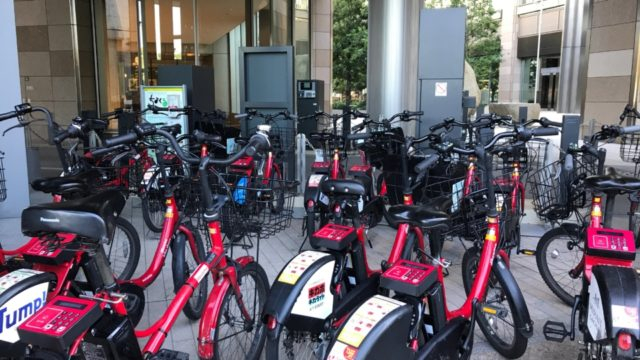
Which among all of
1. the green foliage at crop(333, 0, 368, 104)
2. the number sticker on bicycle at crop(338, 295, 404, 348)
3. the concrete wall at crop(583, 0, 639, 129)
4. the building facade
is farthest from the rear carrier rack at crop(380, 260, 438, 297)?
the green foliage at crop(333, 0, 368, 104)

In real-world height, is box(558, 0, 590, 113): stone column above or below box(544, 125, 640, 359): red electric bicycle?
above

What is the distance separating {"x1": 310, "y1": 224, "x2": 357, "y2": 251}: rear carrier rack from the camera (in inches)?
112

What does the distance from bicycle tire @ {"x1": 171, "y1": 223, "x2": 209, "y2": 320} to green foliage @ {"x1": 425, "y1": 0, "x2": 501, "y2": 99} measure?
114 ft

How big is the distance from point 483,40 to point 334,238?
36.8m

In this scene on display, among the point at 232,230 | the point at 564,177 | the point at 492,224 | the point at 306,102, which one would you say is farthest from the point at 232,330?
the point at 306,102

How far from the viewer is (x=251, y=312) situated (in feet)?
10.2

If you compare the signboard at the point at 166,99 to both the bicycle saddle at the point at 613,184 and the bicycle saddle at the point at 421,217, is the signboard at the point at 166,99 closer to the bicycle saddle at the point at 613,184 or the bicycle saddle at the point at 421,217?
the bicycle saddle at the point at 421,217

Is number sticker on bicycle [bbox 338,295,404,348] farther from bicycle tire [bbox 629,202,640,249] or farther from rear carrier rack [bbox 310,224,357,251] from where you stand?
bicycle tire [bbox 629,202,640,249]

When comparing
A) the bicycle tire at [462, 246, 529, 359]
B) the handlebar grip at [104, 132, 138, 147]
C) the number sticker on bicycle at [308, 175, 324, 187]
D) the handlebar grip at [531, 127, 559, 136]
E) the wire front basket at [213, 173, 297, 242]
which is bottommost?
the bicycle tire at [462, 246, 529, 359]

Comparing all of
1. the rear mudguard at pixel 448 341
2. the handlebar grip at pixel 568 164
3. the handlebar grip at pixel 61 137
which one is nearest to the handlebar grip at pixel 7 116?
the handlebar grip at pixel 61 137

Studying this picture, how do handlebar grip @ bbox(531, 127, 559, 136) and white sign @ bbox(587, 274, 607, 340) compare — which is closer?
white sign @ bbox(587, 274, 607, 340)

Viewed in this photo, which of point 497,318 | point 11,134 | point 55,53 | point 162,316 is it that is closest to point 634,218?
point 497,318

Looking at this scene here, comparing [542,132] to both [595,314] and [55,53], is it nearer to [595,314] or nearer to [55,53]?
[595,314]

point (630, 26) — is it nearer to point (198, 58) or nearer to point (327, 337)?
point (198, 58)
